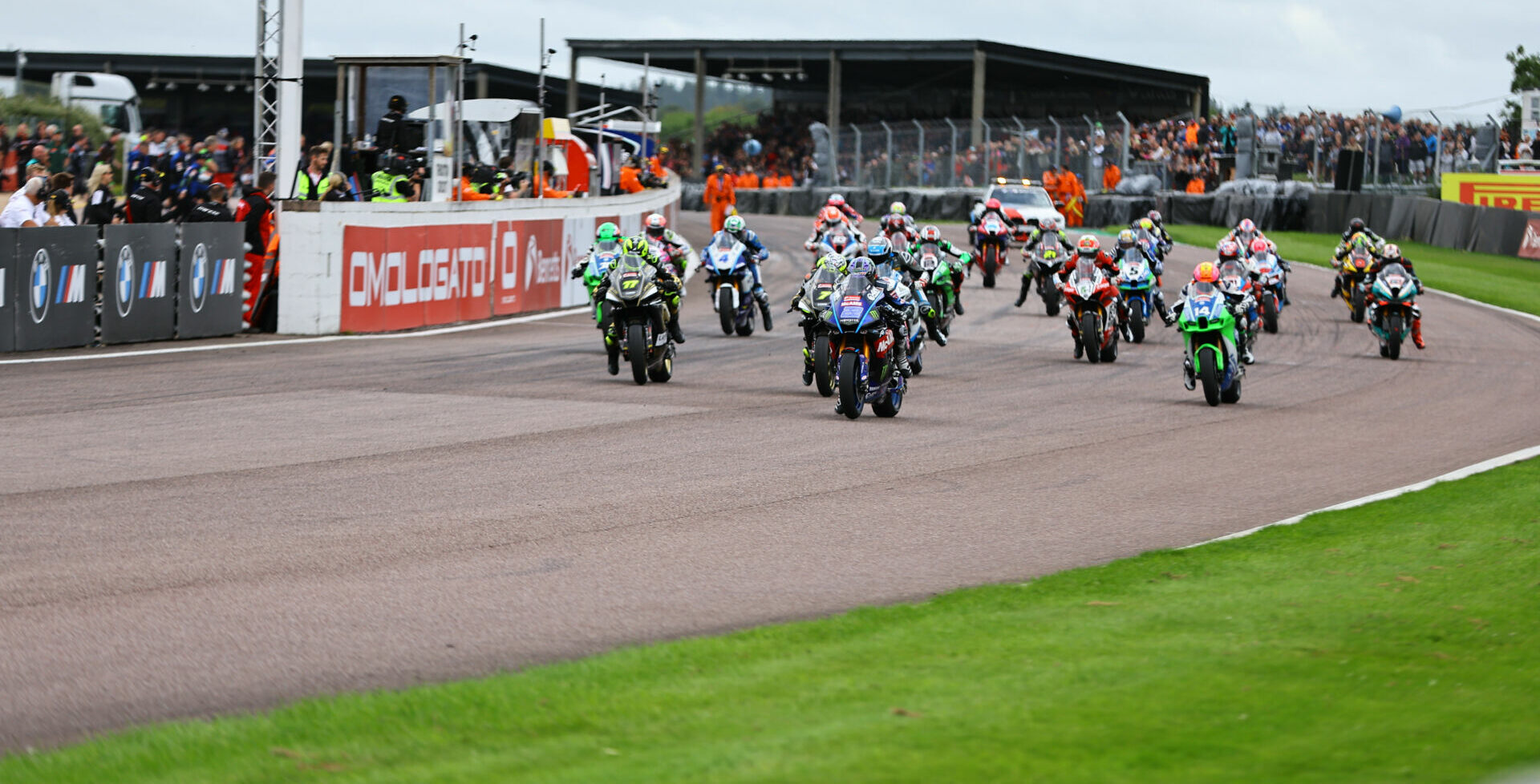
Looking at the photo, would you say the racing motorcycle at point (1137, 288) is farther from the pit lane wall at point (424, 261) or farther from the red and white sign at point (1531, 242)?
the red and white sign at point (1531, 242)

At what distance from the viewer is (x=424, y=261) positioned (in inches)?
861

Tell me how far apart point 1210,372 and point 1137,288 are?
21.2 ft

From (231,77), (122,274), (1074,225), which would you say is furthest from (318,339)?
(231,77)

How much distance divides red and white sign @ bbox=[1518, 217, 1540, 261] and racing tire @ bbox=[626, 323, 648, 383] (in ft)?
87.6

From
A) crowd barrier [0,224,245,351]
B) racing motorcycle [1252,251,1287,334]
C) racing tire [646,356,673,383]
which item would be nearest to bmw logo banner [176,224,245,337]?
crowd barrier [0,224,245,351]

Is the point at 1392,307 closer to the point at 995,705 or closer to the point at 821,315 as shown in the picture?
the point at 821,315

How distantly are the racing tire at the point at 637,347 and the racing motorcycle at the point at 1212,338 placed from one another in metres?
4.91

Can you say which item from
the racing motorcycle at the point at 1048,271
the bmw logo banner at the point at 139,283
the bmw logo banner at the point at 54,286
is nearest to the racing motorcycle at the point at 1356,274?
the racing motorcycle at the point at 1048,271

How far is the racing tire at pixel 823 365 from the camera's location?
14531mm

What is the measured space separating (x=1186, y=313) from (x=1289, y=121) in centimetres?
3267

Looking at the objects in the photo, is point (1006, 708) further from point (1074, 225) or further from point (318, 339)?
point (1074, 225)

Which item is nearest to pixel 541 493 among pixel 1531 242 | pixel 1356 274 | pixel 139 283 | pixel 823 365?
pixel 823 365

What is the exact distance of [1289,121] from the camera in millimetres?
46219

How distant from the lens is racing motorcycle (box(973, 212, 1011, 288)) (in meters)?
32.0
